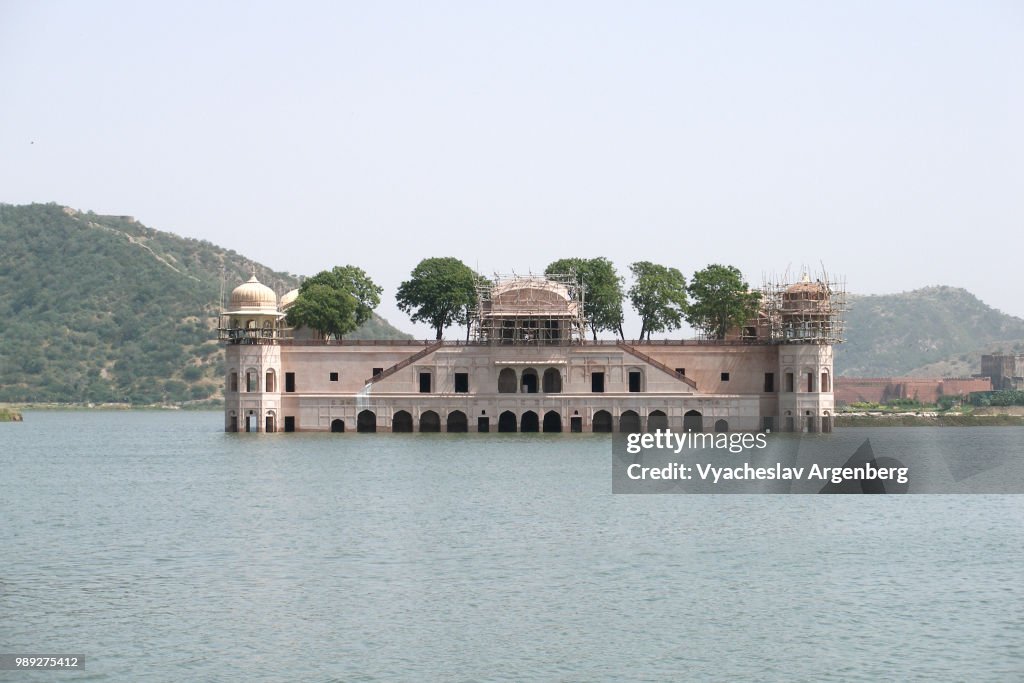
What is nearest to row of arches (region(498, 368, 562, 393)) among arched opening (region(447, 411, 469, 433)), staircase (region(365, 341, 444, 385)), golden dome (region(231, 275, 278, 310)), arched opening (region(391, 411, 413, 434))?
arched opening (region(447, 411, 469, 433))

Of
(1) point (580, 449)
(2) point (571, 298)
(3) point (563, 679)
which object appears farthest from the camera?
(2) point (571, 298)

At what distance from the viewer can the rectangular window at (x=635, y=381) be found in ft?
291

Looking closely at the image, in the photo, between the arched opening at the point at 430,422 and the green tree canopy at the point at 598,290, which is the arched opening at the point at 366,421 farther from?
the green tree canopy at the point at 598,290

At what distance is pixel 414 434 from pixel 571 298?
15.6 metres

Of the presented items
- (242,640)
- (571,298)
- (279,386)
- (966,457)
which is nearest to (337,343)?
(279,386)

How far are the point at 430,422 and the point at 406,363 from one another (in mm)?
4016

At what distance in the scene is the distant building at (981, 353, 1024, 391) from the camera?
181750 millimetres

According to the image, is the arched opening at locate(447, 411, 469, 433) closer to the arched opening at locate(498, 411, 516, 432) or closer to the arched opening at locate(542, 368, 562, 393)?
the arched opening at locate(498, 411, 516, 432)

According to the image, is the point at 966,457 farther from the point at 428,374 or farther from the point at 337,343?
the point at 337,343

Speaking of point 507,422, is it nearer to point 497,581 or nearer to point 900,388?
point 497,581

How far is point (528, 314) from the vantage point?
88.1 meters

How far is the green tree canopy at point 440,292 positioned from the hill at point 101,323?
73149mm

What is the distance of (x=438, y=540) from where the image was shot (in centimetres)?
4059

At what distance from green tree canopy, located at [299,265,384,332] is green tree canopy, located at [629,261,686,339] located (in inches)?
649
